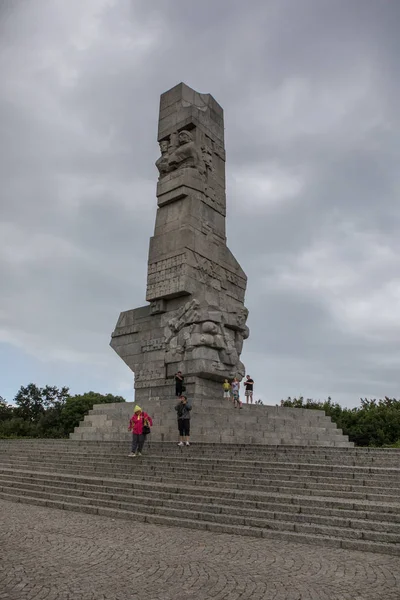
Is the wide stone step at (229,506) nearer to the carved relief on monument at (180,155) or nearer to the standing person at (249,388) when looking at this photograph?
the standing person at (249,388)

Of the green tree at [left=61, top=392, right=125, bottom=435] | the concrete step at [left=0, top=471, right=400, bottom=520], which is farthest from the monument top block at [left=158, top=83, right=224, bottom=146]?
the green tree at [left=61, top=392, right=125, bottom=435]

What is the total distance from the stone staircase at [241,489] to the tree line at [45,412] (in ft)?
76.5

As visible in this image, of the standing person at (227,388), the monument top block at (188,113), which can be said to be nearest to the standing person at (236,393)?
the standing person at (227,388)

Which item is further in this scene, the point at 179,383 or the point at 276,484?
the point at 179,383

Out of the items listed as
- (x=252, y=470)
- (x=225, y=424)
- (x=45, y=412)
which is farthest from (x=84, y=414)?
(x=252, y=470)

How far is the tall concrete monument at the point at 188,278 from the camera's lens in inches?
681

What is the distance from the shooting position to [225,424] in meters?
14.7

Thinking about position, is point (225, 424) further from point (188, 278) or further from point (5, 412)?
point (5, 412)

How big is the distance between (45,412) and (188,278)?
3622cm

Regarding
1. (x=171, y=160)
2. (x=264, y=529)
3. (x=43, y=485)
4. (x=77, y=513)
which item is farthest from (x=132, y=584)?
(x=171, y=160)

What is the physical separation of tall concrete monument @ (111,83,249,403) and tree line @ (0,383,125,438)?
17.4 meters

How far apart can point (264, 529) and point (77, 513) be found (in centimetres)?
338

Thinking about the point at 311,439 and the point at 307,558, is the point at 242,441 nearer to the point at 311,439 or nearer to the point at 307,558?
the point at 311,439

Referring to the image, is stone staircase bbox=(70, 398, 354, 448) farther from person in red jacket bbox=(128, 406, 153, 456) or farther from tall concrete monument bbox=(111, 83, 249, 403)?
person in red jacket bbox=(128, 406, 153, 456)
